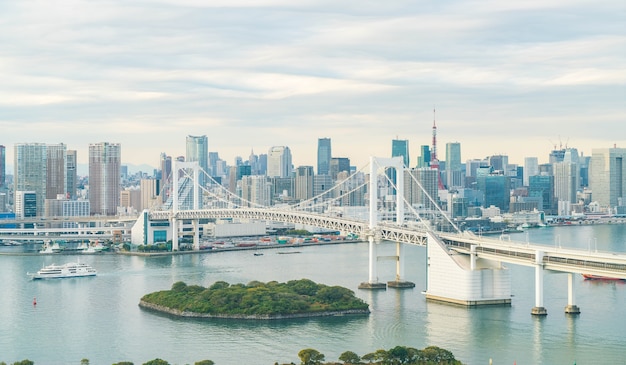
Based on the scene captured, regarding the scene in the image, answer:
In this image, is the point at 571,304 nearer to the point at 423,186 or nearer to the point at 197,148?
the point at 423,186

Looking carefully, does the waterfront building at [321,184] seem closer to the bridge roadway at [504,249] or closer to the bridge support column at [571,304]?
the bridge roadway at [504,249]

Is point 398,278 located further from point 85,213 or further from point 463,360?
point 85,213

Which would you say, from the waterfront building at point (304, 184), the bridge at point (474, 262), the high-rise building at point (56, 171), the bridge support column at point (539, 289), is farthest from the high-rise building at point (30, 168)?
the bridge support column at point (539, 289)

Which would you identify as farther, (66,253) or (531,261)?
(66,253)

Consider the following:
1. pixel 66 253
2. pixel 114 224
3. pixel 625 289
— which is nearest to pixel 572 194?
pixel 114 224

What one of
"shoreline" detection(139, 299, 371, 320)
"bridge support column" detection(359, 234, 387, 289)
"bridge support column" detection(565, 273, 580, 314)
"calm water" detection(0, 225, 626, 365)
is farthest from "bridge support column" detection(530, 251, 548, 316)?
"bridge support column" detection(359, 234, 387, 289)
